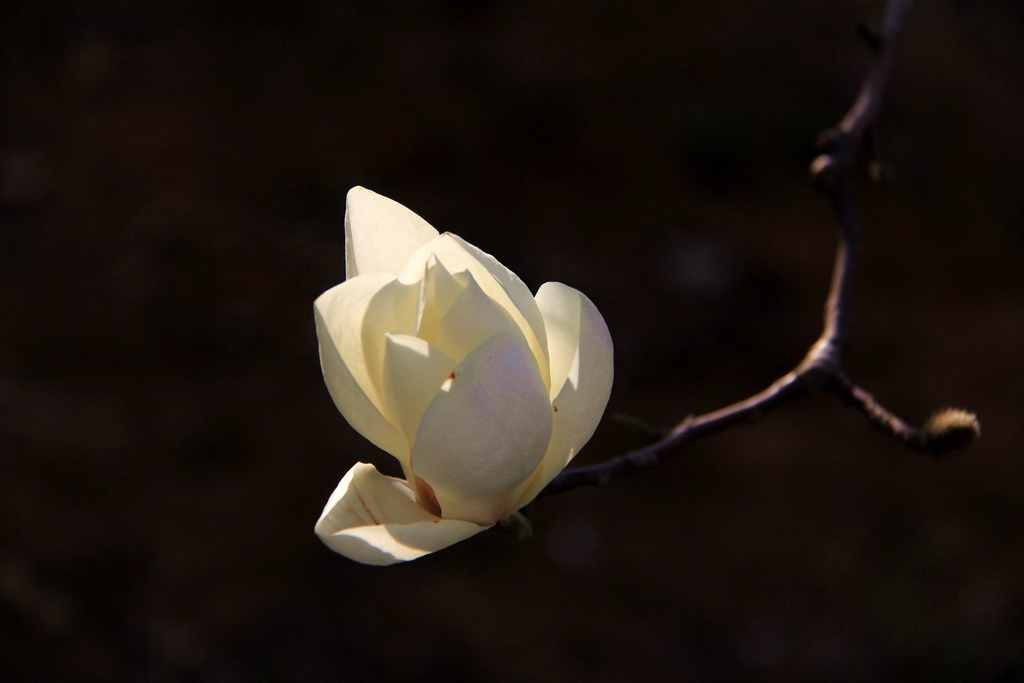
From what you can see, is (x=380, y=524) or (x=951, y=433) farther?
(x=951, y=433)

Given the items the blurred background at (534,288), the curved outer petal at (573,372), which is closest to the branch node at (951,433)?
the curved outer petal at (573,372)

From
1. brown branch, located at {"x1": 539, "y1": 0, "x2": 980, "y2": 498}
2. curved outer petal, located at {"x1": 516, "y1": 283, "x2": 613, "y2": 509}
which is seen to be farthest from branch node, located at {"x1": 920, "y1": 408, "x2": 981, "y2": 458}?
curved outer petal, located at {"x1": 516, "y1": 283, "x2": 613, "y2": 509}

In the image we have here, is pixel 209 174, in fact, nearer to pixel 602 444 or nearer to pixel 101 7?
pixel 101 7

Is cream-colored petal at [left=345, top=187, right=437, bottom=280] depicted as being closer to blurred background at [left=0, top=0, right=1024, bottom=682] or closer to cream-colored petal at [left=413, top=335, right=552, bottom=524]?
cream-colored petal at [left=413, top=335, right=552, bottom=524]

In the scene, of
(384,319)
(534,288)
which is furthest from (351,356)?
(534,288)

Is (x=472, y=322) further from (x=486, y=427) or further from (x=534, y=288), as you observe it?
(x=534, y=288)

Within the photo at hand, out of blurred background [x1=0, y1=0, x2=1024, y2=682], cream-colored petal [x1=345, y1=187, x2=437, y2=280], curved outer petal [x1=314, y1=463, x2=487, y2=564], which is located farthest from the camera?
blurred background [x1=0, y1=0, x2=1024, y2=682]
